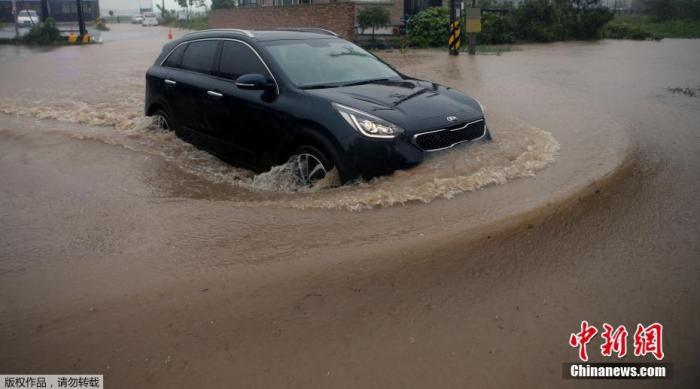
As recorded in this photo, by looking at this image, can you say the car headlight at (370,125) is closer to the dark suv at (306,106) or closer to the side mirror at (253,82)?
the dark suv at (306,106)

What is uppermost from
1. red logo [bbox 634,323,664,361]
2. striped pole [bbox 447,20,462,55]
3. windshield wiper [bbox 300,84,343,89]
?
striped pole [bbox 447,20,462,55]

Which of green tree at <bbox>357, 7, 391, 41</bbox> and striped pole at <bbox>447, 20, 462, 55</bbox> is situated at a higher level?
green tree at <bbox>357, 7, 391, 41</bbox>

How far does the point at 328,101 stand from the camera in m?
5.39

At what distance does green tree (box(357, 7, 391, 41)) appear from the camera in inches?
910

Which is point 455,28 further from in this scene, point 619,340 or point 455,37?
point 619,340

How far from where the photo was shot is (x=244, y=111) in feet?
20.4

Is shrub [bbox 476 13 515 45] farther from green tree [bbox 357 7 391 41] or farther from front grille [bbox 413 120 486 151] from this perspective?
front grille [bbox 413 120 486 151]

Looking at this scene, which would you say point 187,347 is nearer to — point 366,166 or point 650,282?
point 366,166

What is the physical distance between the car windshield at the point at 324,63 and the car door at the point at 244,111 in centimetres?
25

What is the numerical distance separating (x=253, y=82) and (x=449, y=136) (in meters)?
1.93

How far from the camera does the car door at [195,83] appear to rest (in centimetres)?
689

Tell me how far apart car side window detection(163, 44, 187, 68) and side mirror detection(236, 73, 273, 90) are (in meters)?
2.10

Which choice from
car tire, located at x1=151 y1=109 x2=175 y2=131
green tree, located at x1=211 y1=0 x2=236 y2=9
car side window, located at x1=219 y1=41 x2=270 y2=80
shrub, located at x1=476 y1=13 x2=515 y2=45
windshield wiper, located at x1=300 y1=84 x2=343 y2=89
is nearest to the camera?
windshield wiper, located at x1=300 y1=84 x2=343 y2=89

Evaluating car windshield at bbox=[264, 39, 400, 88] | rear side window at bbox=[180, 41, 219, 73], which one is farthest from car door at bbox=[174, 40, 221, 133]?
car windshield at bbox=[264, 39, 400, 88]
